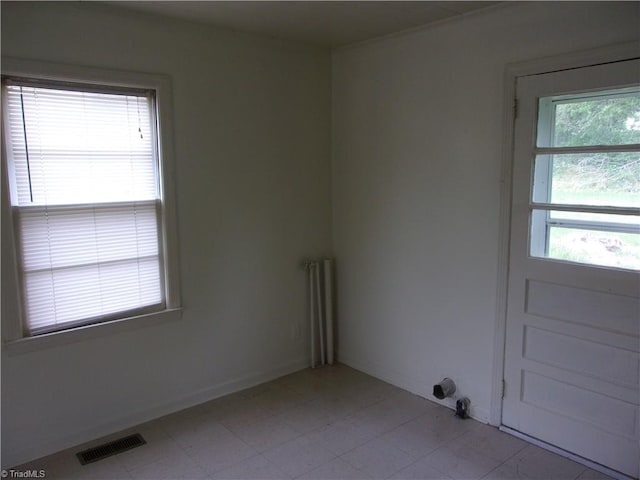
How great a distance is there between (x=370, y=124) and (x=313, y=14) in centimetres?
92

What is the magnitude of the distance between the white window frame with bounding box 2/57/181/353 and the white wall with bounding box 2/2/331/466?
0.15 feet

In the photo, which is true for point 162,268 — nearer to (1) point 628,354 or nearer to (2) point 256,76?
(2) point 256,76

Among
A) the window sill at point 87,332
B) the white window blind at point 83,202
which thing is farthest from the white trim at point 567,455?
the white window blind at point 83,202

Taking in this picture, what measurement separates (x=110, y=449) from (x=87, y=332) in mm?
668

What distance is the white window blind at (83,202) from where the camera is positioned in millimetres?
2561

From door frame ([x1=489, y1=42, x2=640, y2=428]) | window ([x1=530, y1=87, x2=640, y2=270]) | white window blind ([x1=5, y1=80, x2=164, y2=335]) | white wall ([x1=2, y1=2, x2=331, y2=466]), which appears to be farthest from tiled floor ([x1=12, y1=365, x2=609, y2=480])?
window ([x1=530, y1=87, x2=640, y2=270])

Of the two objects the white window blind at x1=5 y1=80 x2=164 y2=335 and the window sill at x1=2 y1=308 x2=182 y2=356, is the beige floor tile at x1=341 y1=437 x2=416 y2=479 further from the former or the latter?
the white window blind at x1=5 y1=80 x2=164 y2=335

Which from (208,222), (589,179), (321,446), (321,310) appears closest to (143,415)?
(321,446)

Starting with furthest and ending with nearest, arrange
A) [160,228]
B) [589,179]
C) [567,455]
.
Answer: [160,228]
[567,455]
[589,179]

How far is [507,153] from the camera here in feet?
8.97

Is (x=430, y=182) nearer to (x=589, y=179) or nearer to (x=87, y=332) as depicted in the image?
(x=589, y=179)

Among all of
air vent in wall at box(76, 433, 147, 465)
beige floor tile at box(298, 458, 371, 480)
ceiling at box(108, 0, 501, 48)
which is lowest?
beige floor tile at box(298, 458, 371, 480)

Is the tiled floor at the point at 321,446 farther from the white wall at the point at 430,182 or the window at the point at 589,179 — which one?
the window at the point at 589,179

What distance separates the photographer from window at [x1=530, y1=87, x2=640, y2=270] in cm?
235
